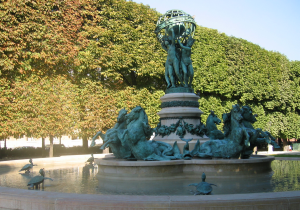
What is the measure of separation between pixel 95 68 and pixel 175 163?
17318 mm

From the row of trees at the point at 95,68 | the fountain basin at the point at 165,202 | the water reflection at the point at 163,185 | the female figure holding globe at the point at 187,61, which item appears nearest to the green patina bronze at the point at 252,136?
the water reflection at the point at 163,185

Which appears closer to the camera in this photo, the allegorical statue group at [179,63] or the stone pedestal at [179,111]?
the stone pedestal at [179,111]

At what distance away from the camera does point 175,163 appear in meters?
8.90

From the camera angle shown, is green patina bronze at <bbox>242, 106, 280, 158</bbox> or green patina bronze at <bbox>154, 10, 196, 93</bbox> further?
green patina bronze at <bbox>154, 10, 196, 93</bbox>

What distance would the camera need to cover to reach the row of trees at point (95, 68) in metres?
21.0

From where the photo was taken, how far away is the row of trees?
826 inches

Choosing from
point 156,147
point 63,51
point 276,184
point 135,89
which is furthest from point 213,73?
point 276,184

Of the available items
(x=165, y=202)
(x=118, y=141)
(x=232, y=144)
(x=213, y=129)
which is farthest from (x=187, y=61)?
(x=165, y=202)

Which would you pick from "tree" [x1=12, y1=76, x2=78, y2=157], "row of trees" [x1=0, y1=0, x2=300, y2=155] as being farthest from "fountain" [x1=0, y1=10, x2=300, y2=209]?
"row of trees" [x1=0, y1=0, x2=300, y2=155]

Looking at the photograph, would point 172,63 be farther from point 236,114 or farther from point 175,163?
point 175,163

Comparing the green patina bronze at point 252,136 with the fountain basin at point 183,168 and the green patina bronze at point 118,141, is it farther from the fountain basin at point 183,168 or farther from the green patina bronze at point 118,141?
the green patina bronze at point 118,141

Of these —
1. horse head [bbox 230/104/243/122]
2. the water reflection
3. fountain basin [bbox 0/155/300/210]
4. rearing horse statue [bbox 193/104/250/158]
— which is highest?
horse head [bbox 230/104/243/122]

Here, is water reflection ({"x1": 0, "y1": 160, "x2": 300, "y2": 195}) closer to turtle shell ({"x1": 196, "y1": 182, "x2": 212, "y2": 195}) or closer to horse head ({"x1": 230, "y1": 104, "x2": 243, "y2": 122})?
turtle shell ({"x1": 196, "y1": 182, "x2": 212, "y2": 195})

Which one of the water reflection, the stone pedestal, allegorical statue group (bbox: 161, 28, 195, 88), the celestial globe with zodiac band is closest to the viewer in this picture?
the water reflection
